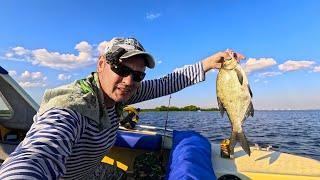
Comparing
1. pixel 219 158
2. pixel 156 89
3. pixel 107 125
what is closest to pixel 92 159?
pixel 107 125

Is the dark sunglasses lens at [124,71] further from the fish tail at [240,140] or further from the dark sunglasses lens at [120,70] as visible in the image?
the fish tail at [240,140]

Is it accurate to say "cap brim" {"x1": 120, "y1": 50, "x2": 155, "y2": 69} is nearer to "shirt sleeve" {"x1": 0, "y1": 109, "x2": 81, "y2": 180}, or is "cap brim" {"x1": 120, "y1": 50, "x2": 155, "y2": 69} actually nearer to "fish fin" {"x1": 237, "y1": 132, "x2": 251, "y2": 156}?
"shirt sleeve" {"x1": 0, "y1": 109, "x2": 81, "y2": 180}

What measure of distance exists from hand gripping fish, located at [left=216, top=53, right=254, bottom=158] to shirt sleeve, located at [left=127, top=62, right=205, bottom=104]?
15.3 inches

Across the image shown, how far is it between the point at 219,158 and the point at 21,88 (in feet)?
11.9

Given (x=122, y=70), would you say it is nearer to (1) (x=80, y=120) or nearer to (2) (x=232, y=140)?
(1) (x=80, y=120)

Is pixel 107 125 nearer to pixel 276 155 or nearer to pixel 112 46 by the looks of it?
pixel 112 46

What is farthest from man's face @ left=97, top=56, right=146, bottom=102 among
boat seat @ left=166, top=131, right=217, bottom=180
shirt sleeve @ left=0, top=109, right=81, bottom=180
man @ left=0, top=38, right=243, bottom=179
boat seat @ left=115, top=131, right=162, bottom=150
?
boat seat @ left=115, top=131, right=162, bottom=150

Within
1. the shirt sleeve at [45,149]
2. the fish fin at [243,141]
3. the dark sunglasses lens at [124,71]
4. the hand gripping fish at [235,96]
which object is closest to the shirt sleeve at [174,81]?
the hand gripping fish at [235,96]

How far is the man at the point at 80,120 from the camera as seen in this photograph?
195 cm

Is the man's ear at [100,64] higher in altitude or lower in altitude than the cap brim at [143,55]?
lower

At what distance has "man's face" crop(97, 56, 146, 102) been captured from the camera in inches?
119

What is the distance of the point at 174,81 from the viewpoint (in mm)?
4820

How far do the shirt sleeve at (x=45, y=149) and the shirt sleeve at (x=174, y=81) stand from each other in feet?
7.47

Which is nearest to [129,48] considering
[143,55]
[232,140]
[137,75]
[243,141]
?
[143,55]
